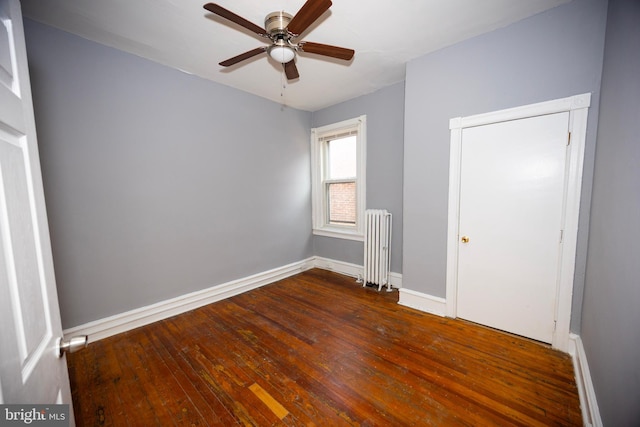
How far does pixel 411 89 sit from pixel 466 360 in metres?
2.66

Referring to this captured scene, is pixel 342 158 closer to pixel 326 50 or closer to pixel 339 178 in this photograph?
pixel 339 178

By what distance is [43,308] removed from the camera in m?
0.72

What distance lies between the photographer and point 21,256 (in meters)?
0.61

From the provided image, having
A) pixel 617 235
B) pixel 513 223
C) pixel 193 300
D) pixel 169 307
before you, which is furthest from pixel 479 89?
pixel 169 307

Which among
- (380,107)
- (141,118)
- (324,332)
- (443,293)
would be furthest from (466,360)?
(141,118)

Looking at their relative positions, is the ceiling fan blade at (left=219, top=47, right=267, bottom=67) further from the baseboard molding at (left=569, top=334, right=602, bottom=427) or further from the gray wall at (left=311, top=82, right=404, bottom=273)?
the baseboard molding at (left=569, top=334, right=602, bottom=427)

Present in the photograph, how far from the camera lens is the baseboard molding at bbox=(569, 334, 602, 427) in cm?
131

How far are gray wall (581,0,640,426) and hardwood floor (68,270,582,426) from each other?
16.8 inches

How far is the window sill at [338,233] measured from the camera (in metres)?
3.72

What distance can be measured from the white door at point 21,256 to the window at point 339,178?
3.29 metres

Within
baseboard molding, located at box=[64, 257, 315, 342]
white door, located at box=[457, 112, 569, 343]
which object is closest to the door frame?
white door, located at box=[457, 112, 569, 343]

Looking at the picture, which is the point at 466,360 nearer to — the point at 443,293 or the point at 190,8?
the point at 443,293

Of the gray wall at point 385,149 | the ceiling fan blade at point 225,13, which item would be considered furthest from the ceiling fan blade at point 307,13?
the gray wall at point 385,149

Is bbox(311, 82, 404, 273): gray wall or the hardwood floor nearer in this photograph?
the hardwood floor
